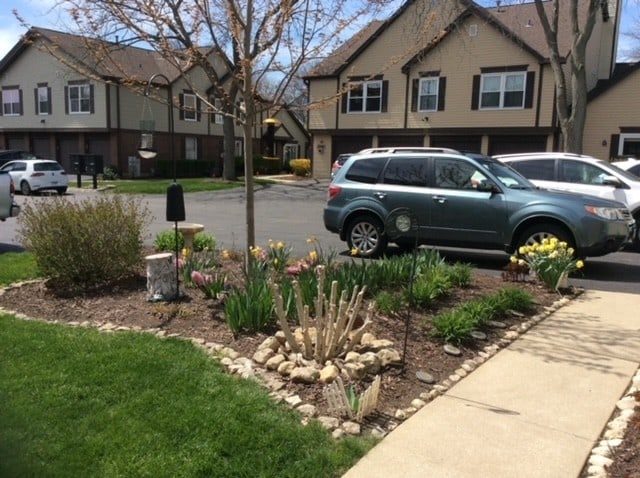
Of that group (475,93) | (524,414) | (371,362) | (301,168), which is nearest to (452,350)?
(371,362)

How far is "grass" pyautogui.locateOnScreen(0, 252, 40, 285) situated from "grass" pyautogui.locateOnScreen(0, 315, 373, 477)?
2.95 meters

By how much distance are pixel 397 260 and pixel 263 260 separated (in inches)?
63.7

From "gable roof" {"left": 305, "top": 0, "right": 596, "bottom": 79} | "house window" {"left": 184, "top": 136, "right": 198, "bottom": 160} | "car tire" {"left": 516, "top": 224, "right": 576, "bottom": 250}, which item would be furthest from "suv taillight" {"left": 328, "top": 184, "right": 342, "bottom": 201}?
"house window" {"left": 184, "top": 136, "right": 198, "bottom": 160}

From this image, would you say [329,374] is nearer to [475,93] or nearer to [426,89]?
[475,93]

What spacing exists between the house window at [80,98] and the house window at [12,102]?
4.97 meters

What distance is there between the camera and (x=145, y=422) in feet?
11.8

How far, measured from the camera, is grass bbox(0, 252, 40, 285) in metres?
7.48

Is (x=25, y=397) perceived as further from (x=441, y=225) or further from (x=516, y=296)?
(x=441, y=225)

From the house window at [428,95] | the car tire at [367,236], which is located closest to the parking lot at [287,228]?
the car tire at [367,236]

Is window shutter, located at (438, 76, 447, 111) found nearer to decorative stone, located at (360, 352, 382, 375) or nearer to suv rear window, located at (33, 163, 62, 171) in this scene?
suv rear window, located at (33, 163, 62, 171)

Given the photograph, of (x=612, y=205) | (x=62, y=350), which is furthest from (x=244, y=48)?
(x=612, y=205)

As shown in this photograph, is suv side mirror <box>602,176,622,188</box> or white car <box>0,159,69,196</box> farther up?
suv side mirror <box>602,176,622,188</box>

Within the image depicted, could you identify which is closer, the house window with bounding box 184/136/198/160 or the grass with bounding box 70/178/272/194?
the grass with bounding box 70/178/272/194

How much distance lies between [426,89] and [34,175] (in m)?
18.0
